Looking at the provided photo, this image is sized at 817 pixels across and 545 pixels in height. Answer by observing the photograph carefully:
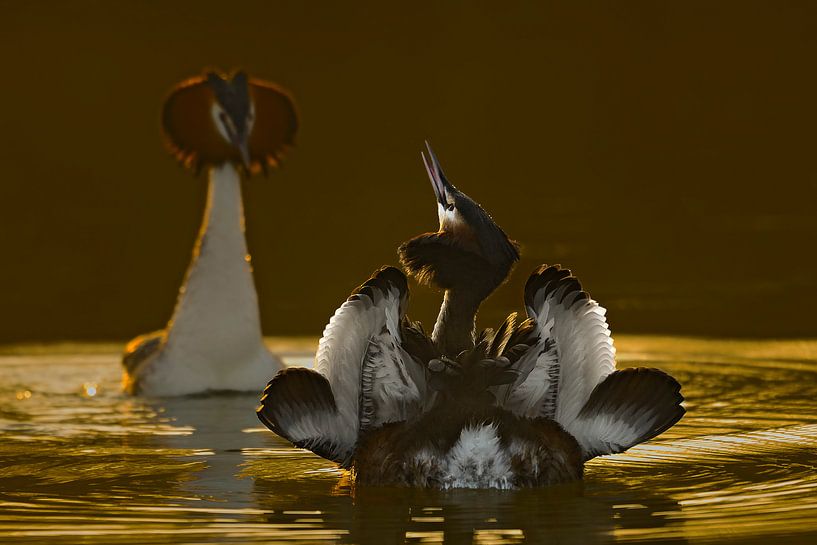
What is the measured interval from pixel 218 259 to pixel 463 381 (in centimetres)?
434

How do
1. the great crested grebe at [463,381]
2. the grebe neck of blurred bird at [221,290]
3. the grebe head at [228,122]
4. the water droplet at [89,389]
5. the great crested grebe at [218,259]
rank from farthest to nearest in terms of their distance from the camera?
the grebe head at [228,122] < the grebe neck of blurred bird at [221,290] < the great crested grebe at [218,259] < the water droplet at [89,389] < the great crested grebe at [463,381]

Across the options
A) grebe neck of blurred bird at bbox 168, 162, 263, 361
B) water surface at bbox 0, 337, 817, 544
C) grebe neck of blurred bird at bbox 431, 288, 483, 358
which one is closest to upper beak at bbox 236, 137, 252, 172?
grebe neck of blurred bird at bbox 168, 162, 263, 361

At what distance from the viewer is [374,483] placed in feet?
27.4

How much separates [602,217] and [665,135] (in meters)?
8.02

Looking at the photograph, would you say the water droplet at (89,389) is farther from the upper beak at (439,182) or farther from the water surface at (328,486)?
the upper beak at (439,182)

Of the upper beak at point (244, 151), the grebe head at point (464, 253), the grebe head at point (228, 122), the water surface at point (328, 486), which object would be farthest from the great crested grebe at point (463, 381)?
the grebe head at point (228, 122)

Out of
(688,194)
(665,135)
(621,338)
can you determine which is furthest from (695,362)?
(665,135)

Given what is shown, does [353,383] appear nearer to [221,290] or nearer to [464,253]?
[464,253]

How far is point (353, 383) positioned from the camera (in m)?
8.66

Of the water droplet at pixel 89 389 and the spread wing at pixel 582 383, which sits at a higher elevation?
the spread wing at pixel 582 383

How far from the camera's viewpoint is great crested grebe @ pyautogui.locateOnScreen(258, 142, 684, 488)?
8258mm

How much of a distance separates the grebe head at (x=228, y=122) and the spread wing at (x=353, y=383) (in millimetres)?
3915

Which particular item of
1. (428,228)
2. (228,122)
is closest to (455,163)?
(428,228)

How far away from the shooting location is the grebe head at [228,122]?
12.5m
